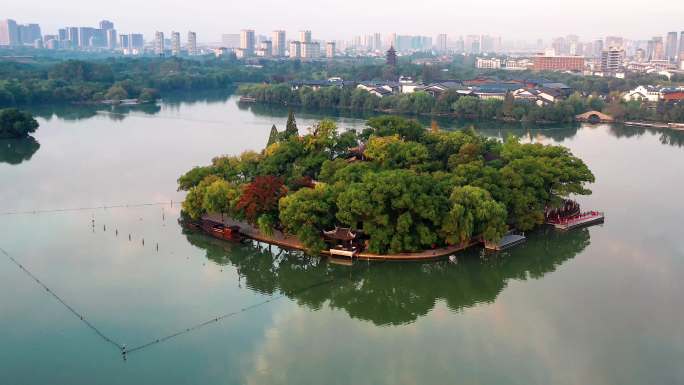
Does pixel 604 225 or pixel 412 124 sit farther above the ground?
pixel 412 124

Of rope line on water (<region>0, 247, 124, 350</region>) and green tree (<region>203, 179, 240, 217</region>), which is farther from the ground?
green tree (<region>203, 179, 240, 217</region>)

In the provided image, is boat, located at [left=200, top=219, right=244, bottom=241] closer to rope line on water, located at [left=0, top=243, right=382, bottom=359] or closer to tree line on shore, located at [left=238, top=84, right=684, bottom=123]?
rope line on water, located at [left=0, top=243, right=382, bottom=359]

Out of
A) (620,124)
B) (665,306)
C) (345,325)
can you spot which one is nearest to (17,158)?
(345,325)

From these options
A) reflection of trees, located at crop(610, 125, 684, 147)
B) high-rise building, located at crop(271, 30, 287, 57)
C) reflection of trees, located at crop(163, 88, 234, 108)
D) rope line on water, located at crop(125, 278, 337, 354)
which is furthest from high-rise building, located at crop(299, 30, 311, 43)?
rope line on water, located at crop(125, 278, 337, 354)

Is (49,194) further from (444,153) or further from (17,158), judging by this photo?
(444,153)

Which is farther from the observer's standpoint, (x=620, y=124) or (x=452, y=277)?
(x=620, y=124)

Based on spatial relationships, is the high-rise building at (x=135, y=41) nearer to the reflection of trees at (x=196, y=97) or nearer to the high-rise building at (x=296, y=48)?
the high-rise building at (x=296, y=48)

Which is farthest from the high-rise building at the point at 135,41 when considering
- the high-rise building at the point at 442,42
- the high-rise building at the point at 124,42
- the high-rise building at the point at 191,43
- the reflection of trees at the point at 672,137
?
the reflection of trees at the point at 672,137
